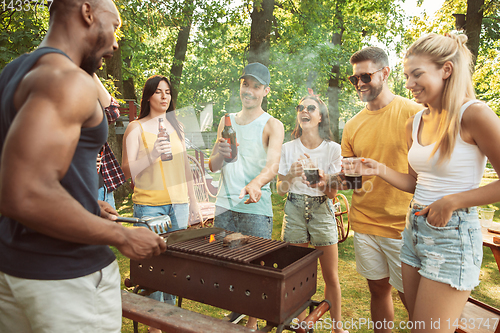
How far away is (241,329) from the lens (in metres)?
1.65

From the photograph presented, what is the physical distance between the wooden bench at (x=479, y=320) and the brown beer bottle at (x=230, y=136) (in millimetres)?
2258

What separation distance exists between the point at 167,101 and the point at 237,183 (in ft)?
3.68

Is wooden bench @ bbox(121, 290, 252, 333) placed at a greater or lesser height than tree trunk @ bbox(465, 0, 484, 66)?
lesser

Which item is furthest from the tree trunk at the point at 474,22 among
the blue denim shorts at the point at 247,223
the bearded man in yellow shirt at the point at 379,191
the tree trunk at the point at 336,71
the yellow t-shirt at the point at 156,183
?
the yellow t-shirt at the point at 156,183

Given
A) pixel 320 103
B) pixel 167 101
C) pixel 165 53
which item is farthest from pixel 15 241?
pixel 165 53

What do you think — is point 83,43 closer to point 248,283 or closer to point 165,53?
point 248,283

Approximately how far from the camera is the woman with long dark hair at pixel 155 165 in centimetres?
294

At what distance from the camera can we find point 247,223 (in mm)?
2871

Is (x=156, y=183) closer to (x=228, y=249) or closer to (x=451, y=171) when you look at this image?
(x=228, y=249)

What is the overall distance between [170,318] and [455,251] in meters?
1.60

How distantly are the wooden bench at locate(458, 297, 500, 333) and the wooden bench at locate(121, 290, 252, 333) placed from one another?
1.91 m

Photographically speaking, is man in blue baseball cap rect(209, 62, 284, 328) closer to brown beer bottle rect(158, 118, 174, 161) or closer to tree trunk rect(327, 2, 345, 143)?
brown beer bottle rect(158, 118, 174, 161)

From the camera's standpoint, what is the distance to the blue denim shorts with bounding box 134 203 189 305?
9.62 ft

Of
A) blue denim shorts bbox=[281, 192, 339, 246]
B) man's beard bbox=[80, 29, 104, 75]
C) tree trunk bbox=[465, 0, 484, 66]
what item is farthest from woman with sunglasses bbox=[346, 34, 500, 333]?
tree trunk bbox=[465, 0, 484, 66]
